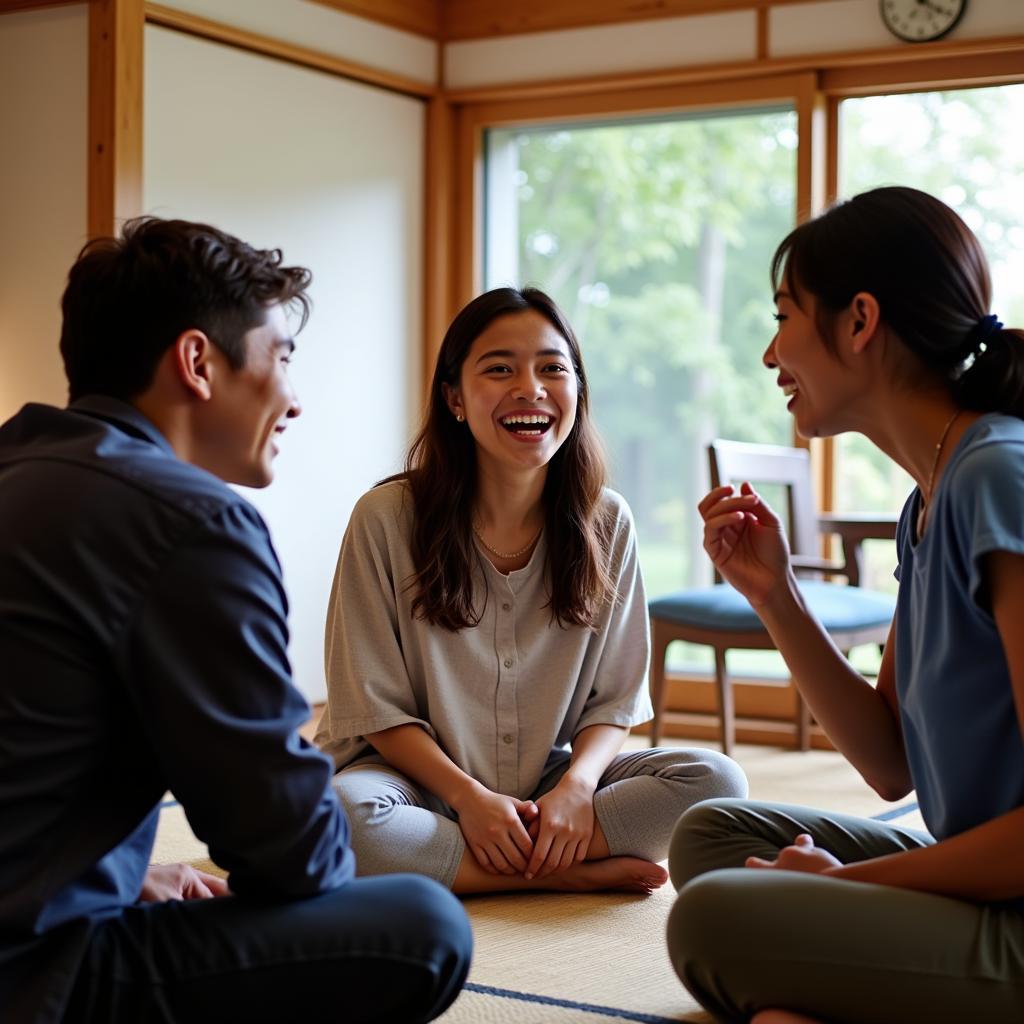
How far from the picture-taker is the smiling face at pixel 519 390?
2.55 m

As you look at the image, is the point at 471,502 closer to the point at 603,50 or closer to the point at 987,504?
the point at 987,504

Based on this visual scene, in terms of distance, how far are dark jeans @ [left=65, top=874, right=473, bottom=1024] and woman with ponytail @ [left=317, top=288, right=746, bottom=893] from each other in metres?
0.98

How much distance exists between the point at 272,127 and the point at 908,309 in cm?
336

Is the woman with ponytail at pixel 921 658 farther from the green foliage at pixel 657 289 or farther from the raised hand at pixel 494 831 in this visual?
the green foliage at pixel 657 289

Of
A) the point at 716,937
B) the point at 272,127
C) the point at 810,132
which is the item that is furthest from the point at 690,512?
the point at 716,937

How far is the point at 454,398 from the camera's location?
2.66 m

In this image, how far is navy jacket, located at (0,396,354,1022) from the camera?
4.28 ft

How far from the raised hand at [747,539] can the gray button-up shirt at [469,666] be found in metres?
0.75

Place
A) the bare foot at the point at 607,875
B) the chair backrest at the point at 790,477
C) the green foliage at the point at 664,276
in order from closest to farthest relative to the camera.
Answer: the bare foot at the point at 607,875
the chair backrest at the point at 790,477
the green foliage at the point at 664,276

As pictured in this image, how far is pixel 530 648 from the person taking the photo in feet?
8.61

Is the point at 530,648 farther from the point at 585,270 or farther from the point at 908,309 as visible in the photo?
the point at 585,270

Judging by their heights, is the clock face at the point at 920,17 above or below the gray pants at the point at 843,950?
above

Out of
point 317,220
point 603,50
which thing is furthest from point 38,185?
point 603,50

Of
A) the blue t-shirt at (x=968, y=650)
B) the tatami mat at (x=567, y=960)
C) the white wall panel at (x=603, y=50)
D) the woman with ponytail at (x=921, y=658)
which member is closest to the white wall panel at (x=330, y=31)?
the white wall panel at (x=603, y=50)
